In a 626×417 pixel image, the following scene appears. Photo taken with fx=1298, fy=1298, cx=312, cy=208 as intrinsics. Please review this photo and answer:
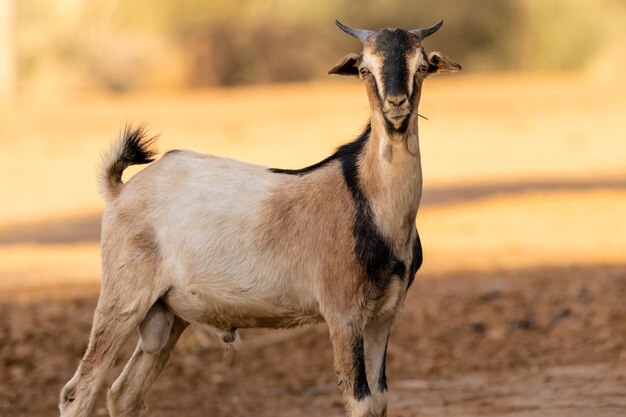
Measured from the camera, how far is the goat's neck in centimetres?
616

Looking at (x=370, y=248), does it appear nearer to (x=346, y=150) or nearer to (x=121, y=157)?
(x=346, y=150)

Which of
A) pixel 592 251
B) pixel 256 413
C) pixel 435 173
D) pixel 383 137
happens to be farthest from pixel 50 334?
pixel 435 173

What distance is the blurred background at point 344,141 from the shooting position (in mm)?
8953

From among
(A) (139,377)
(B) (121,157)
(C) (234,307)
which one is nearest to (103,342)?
(A) (139,377)

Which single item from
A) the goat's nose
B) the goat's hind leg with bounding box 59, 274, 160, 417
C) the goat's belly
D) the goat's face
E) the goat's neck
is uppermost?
Answer: the goat's face

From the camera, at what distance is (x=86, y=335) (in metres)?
9.89

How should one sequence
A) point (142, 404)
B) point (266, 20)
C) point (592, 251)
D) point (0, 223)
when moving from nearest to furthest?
point (142, 404), point (592, 251), point (0, 223), point (266, 20)

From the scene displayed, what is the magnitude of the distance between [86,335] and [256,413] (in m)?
2.11

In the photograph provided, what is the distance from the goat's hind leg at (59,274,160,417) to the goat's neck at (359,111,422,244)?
136cm

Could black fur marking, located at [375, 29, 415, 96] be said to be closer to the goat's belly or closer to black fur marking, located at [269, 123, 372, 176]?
black fur marking, located at [269, 123, 372, 176]

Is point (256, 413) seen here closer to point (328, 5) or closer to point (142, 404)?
point (142, 404)

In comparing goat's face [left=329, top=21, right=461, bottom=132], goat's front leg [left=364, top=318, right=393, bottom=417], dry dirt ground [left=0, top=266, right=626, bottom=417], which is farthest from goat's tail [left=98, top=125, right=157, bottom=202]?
dry dirt ground [left=0, top=266, right=626, bottom=417]

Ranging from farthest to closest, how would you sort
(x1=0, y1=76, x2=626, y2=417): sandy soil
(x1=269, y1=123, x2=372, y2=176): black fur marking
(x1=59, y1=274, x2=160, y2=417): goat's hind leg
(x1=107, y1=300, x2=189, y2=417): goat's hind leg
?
(x1=0, y1=76, x2=626, y2=417): sandy soil
(x1=107, y1=300, x2=189, y2=417): goat's hind leg
(x1=59, y1=274, x2=160, y2=417): goat's hind leg
(x1=269, y1=123, x2=372, y2=176): black fur marking

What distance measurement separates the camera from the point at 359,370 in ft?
20.0
